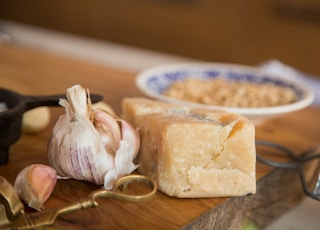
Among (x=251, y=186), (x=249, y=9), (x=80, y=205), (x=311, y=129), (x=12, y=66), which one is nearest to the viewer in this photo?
(x=80, y=205)

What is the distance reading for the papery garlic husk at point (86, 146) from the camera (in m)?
0.67

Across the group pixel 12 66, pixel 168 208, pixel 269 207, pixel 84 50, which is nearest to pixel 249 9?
pixel 84 50

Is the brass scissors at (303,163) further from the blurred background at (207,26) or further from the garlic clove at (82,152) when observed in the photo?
the blurred background at (207,26)

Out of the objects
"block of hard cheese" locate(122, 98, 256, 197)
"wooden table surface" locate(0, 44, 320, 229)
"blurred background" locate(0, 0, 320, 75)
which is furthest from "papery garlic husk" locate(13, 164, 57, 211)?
"blurred background" locate(0, 0, 320, 75)

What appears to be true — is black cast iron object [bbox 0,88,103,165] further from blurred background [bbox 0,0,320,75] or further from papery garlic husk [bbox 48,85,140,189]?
blurred background [bbox 0,0,320,75]

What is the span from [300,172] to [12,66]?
795 millimetres

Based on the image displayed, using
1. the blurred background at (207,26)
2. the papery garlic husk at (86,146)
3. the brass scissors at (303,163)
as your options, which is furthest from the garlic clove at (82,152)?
the blurred background at (207,26)

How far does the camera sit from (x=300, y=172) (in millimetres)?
822

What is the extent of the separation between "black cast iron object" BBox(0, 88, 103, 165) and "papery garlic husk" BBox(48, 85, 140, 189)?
7cm

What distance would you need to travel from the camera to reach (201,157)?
2.24 ft

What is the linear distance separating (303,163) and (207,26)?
5.88 feet

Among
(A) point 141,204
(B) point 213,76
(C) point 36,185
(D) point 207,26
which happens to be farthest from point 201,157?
(D) point 207,26

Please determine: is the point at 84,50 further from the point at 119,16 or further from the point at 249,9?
the point at 249,9

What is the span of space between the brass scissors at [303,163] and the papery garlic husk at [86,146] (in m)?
0.24
